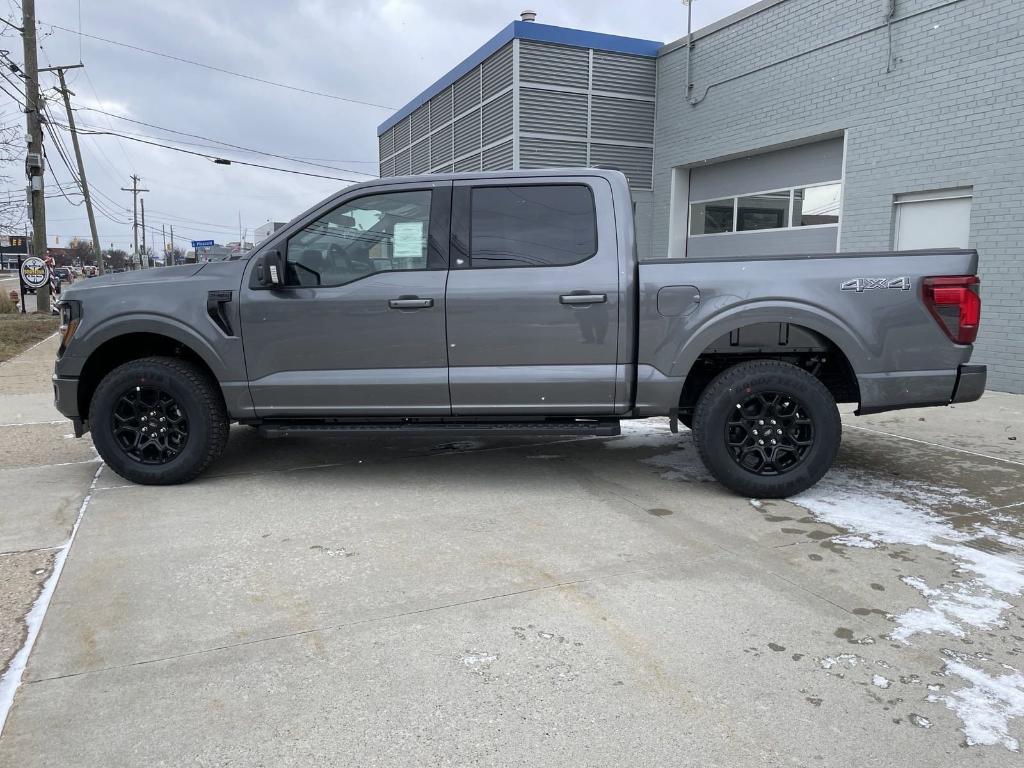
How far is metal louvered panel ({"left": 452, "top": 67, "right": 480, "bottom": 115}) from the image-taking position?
1730cm

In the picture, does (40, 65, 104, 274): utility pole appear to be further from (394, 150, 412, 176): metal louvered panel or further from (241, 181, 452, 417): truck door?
(241, 181, 452, 417): truck door

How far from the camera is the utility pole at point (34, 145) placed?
21422 millimetres

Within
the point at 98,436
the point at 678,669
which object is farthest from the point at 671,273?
the point at 98,436

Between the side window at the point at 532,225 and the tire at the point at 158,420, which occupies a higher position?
the side window at the point at 532,225

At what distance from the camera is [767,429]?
4703 millimetres

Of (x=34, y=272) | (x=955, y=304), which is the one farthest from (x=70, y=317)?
(x=34, y=272)

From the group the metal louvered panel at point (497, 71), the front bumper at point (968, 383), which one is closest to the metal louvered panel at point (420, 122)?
the metal louvered panel at point (497, 71)

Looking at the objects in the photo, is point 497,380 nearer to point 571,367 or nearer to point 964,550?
point 571,367

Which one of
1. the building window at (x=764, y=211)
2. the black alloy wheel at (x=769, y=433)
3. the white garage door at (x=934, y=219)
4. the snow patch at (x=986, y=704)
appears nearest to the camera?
the snow patch at (x=986, y=704)

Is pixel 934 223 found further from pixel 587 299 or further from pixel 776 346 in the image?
pixel 587 299

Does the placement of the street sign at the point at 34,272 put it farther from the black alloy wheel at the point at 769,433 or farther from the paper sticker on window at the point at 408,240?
the black alloy wheel at the point at 769,433

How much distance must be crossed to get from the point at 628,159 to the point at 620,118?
851 mm

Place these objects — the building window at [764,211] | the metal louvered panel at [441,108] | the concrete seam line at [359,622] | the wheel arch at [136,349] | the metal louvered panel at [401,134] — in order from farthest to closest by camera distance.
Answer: the metal louvered panel at [401,134] < the metal louvered panel at [441,108] < the building window at [764,211] < the wheel arch at [136,349] < the concrete seam line at [359,622]

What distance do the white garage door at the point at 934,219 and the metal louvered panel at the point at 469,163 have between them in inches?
384
